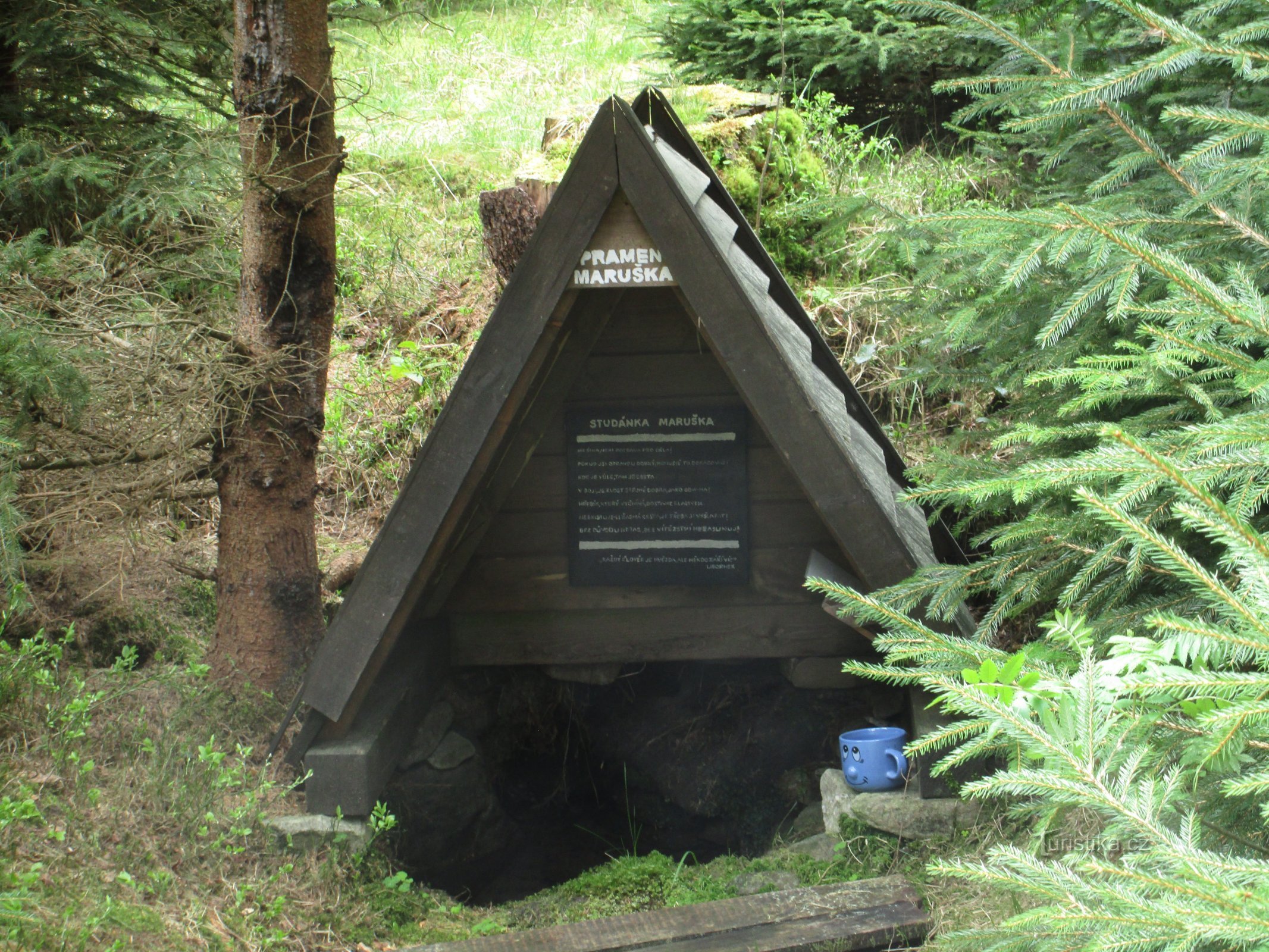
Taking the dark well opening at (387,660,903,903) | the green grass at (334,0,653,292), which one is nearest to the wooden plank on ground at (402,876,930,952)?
the dark well opening at (387,660,903,903)

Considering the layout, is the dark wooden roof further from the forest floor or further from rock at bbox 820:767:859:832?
rock at bbox 820:767:859:832

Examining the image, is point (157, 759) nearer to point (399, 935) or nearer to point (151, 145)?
point (399, 935)

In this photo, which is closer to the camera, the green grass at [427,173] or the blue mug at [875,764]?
the blue mug at [875,764]

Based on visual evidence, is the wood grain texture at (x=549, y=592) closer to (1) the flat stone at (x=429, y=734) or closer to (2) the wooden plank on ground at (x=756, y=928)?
(1) the flat stone at (x=429, y=734)

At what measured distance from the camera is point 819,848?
3434mm

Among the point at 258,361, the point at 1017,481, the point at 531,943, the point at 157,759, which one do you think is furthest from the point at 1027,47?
the point at 157,759

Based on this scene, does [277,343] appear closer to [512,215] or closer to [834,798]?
[512,215]

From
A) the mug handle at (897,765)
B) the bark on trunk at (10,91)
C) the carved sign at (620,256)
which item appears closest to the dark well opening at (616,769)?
the mug handle at (897,765)

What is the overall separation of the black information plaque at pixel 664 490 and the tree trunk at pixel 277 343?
108cm

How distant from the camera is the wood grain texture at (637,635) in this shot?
404 centimetres

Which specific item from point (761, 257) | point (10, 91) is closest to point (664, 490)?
point (761, 257)

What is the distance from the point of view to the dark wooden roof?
2.94 meters

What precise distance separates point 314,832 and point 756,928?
1.48 meters

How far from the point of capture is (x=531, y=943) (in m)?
2.80
